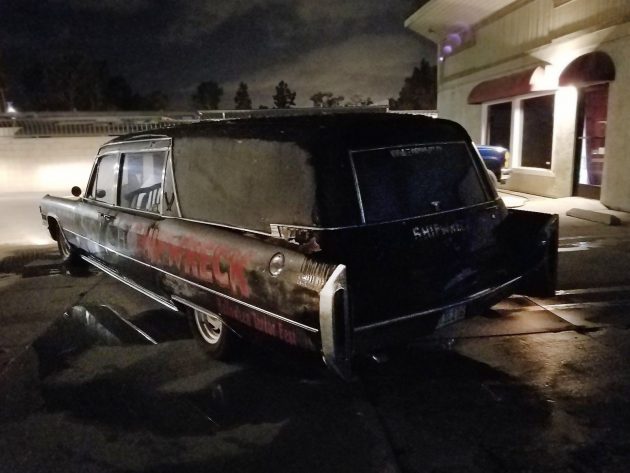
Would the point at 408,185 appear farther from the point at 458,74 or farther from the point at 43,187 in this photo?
the point at 43,187

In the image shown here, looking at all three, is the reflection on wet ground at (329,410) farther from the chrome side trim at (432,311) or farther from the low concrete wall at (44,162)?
the low concrete wall at (44,162)

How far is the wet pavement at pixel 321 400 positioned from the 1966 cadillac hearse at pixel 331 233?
44cm

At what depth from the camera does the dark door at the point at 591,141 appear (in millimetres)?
10688

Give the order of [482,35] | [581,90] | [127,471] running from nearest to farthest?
1. [127,471]
2. [581,90]
3. [482,35]

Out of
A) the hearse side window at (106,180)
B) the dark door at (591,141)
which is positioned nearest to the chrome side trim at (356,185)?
the hearse side window at (106,180)

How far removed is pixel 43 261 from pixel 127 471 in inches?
226

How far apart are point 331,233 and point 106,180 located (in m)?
3.29

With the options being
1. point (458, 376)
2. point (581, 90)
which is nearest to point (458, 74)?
point (581, 90)

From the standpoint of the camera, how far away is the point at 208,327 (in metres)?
4.14

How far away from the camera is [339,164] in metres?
3.18

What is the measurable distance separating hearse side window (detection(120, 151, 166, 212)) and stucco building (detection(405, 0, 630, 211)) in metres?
8.82

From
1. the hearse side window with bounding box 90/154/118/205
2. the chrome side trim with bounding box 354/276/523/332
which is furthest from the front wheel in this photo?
the hearse side window with bounding box 90/154/118/205

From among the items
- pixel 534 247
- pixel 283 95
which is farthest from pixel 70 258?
pixel 283 95

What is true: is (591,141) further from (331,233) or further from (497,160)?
(331,233)
